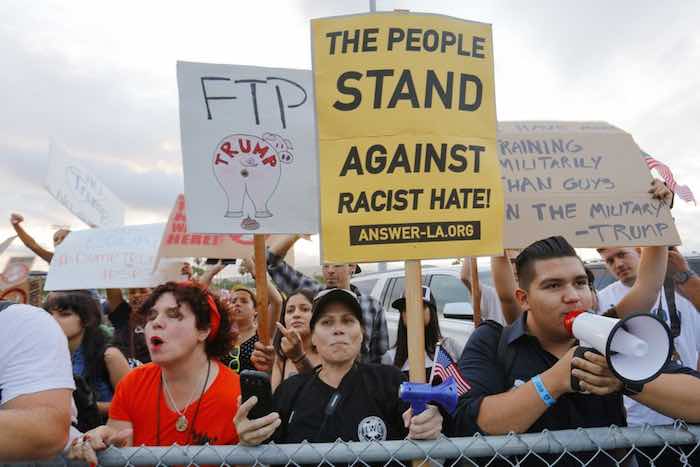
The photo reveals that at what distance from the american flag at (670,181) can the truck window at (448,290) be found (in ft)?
10.8

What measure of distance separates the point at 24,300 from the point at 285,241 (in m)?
3.23

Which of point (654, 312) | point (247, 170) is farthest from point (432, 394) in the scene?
point (654, 312)

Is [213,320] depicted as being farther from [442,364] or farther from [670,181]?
[670,181]

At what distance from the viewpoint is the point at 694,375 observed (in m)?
1.76

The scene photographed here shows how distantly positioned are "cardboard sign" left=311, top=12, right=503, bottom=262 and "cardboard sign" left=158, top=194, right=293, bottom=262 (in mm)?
2319

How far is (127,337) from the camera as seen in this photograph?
15.2 ft

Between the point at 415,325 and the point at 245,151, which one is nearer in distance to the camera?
the point at 415,325

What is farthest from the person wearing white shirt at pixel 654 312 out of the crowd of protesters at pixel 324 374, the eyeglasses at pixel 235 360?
the eyeglasses at pixel 235 360

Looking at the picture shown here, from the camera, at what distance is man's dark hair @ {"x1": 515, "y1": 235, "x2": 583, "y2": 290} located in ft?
7.06

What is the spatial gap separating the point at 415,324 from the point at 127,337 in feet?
11.4

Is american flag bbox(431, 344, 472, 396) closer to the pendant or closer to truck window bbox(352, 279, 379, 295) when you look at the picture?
the pendant

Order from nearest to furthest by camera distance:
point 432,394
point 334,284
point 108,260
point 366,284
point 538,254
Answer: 1. point 432,394
2. point 538,254
3. point 334,284
4. point 108,260
5. point 366,284

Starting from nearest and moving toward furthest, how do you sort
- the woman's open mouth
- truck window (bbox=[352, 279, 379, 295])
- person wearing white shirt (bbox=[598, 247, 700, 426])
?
the woman's open mouth < person wearing white shirt (bbox=[598, 247, 700, 426]) < truck window (bbox=[352, 279, 379, 295])

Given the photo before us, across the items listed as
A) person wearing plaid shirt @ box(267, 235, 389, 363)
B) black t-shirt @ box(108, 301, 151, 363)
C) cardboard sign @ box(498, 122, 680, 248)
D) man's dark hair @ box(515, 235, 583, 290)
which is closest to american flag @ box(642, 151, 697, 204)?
cardboard sign @ box(498, 122, 680, 248)
